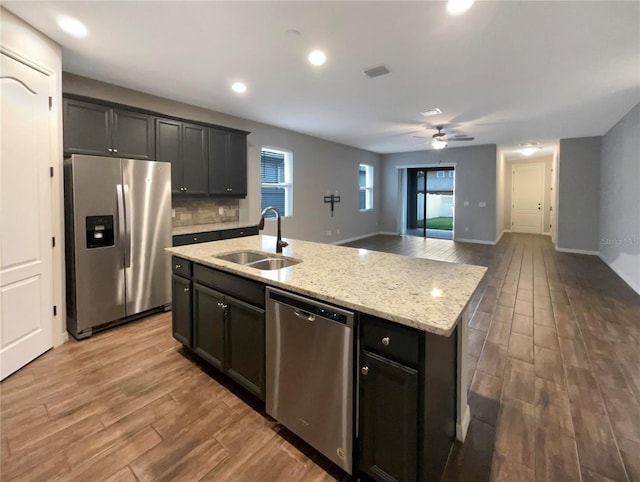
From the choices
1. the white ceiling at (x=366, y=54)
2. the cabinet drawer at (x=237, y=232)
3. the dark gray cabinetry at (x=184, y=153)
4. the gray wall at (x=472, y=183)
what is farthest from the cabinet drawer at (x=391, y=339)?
the gray wall at (x=472, y=183)

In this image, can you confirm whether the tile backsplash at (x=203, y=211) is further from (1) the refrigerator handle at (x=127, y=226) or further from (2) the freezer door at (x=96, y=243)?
(2) the freezer door at (x=96, y=243)

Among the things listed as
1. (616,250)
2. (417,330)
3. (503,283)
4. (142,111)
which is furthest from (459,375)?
(616,250)

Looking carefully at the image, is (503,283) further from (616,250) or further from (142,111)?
(142,111)

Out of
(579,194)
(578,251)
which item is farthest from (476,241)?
(579,194)

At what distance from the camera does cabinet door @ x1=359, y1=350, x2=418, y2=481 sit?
1.23 meters

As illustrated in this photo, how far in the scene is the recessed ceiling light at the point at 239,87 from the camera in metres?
3.76

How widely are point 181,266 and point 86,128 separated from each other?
2006 mm

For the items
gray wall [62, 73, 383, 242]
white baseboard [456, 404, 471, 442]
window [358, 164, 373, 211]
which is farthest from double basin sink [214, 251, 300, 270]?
window [358, 164, 373, 211]

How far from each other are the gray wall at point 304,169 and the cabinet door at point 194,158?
49 cm

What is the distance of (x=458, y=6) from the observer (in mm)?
2201

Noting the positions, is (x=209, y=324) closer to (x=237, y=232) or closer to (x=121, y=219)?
(x=121, y=219)

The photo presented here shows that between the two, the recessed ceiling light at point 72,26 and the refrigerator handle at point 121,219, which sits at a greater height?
the recessed ceiling light at point 72,26

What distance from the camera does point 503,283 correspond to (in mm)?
4730

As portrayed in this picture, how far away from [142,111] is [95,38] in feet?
3.31
